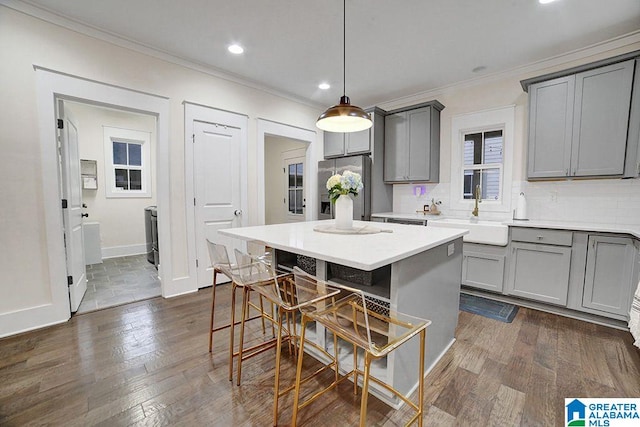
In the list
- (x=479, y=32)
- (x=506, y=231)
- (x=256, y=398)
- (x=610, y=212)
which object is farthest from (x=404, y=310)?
(x=610, y=212)

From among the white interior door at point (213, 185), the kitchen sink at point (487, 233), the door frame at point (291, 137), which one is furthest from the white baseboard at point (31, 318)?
the kitchen sink at point (487, 233)

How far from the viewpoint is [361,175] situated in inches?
160

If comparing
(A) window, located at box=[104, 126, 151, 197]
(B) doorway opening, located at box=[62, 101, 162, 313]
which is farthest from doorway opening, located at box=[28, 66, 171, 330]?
(A) window, located at box=[104, 126, 151, 197]

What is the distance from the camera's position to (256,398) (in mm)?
1611

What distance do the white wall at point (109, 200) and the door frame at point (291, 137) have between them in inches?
105

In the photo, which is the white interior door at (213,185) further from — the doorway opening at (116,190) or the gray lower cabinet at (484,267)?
the gray lower cabinet at (484,267)

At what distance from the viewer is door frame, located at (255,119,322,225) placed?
3.90 metres

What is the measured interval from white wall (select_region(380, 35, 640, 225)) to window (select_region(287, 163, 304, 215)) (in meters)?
2.30

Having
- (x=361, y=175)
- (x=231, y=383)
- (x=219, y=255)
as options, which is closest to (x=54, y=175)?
(x=219, y=255)

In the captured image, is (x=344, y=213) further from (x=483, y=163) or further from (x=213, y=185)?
(x=483, y=163)

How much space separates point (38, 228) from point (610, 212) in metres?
5.58

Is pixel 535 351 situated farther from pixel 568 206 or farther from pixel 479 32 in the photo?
pixel 479 32

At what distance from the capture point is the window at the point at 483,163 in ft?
11.7

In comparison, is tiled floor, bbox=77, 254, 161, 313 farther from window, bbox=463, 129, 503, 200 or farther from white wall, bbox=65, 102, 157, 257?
window, bbox=463, 129, 503, 200
